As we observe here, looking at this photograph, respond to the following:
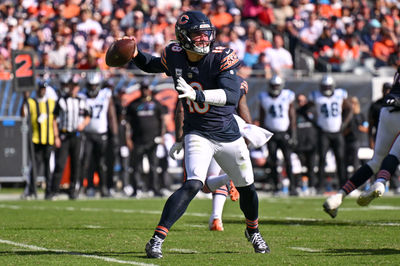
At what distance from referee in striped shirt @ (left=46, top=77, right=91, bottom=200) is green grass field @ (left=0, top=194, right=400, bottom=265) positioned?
2270 millimetres

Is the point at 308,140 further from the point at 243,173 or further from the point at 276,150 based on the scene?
the point at 243,173

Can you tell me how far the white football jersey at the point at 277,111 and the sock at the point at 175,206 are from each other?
961 cm

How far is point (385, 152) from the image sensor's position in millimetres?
8867

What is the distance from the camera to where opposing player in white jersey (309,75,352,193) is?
642 inches

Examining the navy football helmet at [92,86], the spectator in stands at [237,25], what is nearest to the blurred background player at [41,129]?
the navy football helmet at [92,86]

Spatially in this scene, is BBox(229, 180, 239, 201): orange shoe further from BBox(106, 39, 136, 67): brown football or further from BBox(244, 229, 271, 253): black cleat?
BBox(106, 39, 136, 67): brown football

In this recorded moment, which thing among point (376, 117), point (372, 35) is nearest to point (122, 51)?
point (376, 117)

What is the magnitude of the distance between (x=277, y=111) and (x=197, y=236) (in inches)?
320

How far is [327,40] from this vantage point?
2109 centimetres

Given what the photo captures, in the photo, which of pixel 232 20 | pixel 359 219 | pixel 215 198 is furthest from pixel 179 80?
pixel 232 20

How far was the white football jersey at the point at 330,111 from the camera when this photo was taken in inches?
642

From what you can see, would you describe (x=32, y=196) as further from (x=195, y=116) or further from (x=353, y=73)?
(x=195, y=116)

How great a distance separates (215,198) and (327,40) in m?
12.8

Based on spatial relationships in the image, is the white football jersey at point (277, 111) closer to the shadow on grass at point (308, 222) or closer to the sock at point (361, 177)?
the shadow on grass at point (308, 222)
